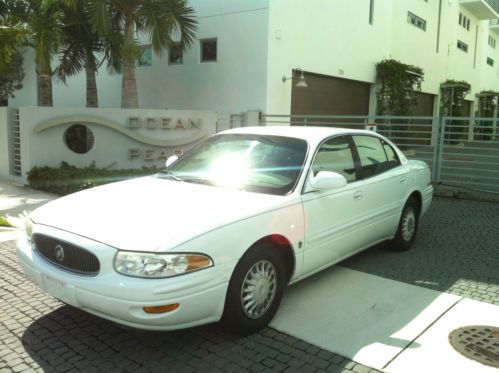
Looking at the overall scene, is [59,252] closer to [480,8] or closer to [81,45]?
[81,45]

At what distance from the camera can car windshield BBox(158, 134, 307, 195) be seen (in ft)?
13.6

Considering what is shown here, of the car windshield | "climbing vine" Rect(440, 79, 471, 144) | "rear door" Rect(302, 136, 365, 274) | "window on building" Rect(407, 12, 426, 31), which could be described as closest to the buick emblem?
the car windshield

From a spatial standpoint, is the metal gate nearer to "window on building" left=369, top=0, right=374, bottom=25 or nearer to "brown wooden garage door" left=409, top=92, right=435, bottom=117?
"window on building" left=369, top=0, right=374, bottom=25

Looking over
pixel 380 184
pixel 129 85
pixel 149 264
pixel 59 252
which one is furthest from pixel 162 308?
pixel 129 85

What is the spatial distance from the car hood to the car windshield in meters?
0.16

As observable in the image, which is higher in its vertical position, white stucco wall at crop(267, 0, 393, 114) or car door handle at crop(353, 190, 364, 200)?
white stucco wall at crop(267, 0, 393, 114)

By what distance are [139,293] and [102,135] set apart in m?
8.42

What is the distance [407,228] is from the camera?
5891 millimetres

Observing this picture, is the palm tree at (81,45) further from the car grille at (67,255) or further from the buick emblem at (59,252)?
the buick emblem at (59,252)

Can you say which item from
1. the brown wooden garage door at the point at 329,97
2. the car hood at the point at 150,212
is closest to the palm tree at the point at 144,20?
the brown wooden garage door at the point at 329,97

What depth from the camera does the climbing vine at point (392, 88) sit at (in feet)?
Answer: 58.0

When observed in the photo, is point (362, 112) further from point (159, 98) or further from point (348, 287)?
point (348, 287)

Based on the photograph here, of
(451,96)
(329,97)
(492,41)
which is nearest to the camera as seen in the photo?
(329,97)

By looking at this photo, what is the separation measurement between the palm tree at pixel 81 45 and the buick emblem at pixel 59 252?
9.36m
